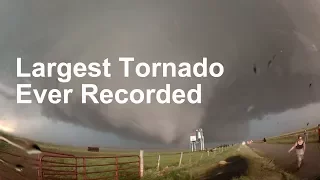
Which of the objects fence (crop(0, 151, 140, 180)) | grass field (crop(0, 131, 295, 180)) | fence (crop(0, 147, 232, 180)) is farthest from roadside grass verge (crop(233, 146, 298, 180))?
fence (crop(0, 151, 140, 180))

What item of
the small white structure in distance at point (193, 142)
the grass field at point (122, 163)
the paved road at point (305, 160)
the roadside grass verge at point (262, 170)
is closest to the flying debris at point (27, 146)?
the grass field at point (122, 163)

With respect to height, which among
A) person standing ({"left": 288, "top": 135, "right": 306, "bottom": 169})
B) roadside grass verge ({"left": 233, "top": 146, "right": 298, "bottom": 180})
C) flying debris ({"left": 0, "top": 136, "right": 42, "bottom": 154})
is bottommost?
roadside grass verge ({"left": 233, "top": 146, "right": 298, "bottom": 180})

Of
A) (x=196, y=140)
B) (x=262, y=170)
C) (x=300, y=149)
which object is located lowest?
(x=262, y=170)

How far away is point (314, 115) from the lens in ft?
13.9

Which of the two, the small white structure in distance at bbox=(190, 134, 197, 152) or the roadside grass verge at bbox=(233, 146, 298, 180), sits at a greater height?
the small white structure in distance at bbox=(190, 134, 197, 152)

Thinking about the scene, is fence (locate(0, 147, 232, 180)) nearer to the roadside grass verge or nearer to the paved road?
the roadside grass verge

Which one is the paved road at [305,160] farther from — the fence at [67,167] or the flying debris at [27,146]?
the flying debris at [27,146]

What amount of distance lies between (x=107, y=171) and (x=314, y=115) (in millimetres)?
1783

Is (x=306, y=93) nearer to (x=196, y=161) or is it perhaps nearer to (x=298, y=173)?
(x=298, y=173)

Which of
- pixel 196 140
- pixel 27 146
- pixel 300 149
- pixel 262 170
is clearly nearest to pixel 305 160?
pixel 300 149

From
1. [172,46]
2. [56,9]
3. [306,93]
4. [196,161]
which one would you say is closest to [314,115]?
[306,93]

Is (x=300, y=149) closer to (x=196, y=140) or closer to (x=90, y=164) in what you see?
(x=196, y=140)

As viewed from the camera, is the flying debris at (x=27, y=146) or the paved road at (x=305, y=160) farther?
the paved road at (x=305, y=160)

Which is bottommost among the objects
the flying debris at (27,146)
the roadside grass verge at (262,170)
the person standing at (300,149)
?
the roadside grass verge at (262,170)
